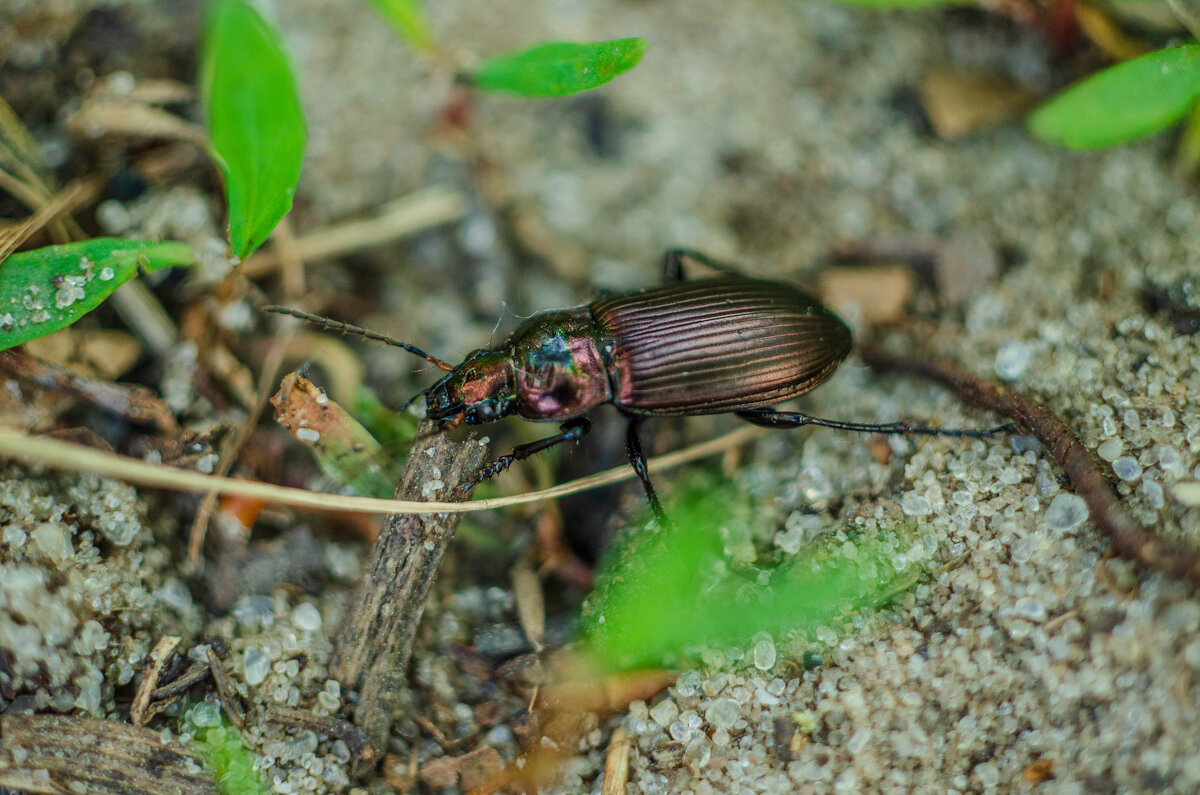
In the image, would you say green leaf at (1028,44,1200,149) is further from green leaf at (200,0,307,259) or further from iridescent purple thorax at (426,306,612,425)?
green leaf at (200,0,307,259)

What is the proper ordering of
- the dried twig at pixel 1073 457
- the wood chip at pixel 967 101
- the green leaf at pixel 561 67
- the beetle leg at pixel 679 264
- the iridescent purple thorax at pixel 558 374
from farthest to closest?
the wood chip at pixel 967 101 < the beetle leg at pixel 679 264 < the iridescent purple thorax at pixel 558 374 < the green leaf at pixel 561 67 < the dried twig at pixel 1073 457

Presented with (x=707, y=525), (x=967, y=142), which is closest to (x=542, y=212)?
(x=707, y=525)

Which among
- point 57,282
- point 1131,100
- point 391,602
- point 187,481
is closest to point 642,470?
point 391,602

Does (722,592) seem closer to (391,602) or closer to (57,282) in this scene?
(391,602)

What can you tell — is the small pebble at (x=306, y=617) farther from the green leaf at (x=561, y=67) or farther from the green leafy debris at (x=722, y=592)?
the green leaf at (x=561, y=67)

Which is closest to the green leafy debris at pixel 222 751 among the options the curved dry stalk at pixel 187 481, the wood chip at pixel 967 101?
A: the curved dry stalk at pixel 187 481

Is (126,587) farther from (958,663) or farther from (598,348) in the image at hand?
(958,663)
